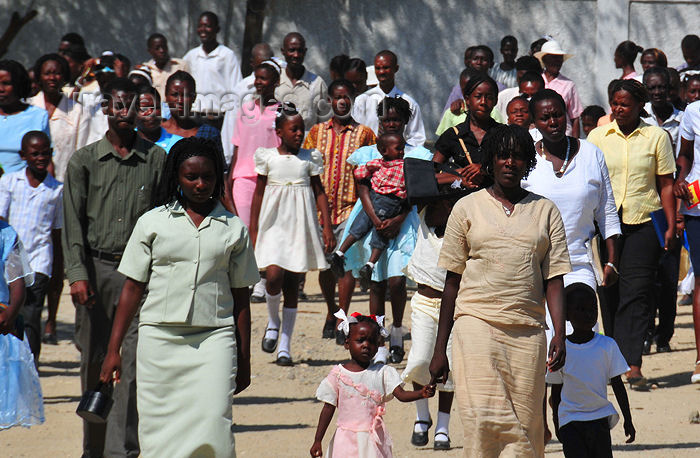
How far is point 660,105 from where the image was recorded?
455 inches

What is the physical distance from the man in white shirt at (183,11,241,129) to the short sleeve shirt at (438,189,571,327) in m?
9.08

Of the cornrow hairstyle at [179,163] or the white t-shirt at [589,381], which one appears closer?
the cornrow hairstyle at [179,163]

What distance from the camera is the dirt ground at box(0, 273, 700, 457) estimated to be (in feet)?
26.3

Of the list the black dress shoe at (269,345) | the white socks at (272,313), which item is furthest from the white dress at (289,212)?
the black dress shoe at (269,345)

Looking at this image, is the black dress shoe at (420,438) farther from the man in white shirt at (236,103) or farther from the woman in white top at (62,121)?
the man in white shirt at (236,103)

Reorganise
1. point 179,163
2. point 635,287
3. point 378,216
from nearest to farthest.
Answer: point 179,163, point 635,287, point 378,216

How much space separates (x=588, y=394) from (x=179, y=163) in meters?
2.47

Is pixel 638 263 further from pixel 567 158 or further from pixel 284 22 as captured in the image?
pixel 284 22

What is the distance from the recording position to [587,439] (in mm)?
6566

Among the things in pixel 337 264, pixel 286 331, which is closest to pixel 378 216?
pixel 337 264

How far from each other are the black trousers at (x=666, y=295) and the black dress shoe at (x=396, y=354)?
2.19 metres

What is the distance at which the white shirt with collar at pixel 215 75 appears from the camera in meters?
15.0

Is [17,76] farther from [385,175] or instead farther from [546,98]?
[546,98]

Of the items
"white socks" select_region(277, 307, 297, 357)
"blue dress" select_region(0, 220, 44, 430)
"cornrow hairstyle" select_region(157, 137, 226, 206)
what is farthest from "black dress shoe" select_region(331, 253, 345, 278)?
"cornrow hairstyle" select_region(157, 137, 226, 206)
